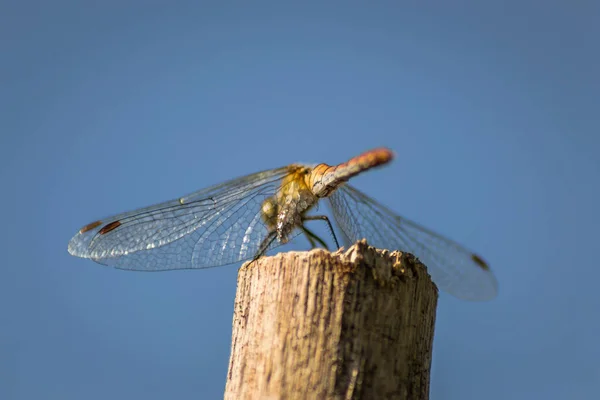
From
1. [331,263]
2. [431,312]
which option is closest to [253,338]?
[331,263]

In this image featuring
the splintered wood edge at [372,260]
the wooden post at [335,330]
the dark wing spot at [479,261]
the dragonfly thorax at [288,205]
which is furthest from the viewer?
the dark wing spot at [479,261]

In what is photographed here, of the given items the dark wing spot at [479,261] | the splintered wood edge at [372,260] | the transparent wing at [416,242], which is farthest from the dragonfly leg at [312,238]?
the splintered wood edge at [372,260]

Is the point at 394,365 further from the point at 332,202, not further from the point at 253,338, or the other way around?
the point at 332,202

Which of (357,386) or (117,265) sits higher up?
(117,265)

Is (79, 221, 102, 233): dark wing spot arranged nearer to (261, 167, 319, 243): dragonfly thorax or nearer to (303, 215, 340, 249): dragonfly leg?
(261, 167, 319, 243): dragonfly thorax

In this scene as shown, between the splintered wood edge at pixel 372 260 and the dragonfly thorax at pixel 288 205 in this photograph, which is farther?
the dragonfly thorax at pixel 288 205

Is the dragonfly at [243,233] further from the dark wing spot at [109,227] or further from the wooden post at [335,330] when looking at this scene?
the wooden post at [335,330]

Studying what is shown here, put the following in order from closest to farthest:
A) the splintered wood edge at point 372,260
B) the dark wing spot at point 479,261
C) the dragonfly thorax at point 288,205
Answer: the splintered wood edge at point 372,260 < the dragonfly thorax at point 288,205 < the dark wing spot at point 479,261

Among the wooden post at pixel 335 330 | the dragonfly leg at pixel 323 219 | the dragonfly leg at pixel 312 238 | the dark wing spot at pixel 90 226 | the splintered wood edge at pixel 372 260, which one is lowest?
the wooden post at pixel 335 330
